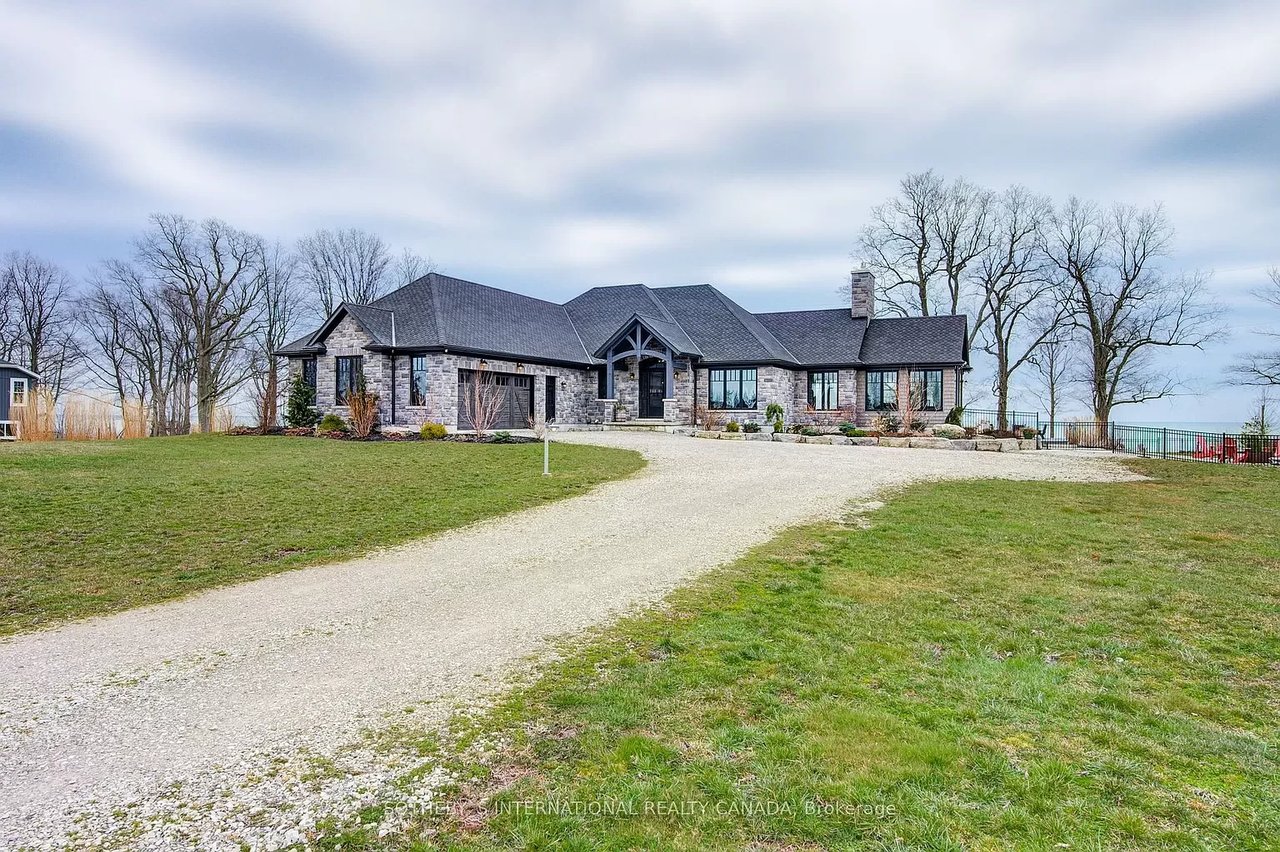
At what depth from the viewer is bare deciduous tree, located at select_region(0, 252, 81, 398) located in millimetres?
34531

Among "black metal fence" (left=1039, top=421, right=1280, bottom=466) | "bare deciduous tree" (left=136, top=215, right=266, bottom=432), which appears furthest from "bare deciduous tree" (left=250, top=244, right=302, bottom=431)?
"black metal fence" (left=1039, top=421, right=1280, bottom=466)

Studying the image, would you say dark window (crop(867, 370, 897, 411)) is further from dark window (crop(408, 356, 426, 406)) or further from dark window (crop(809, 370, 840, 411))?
dark window (crop(408, 356, 426, 406))

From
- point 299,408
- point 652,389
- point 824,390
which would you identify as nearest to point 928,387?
point 824,390

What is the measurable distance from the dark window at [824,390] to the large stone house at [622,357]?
0.15ft

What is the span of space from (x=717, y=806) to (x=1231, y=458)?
23734mm

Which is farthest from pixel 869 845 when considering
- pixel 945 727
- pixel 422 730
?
pixel 422 730

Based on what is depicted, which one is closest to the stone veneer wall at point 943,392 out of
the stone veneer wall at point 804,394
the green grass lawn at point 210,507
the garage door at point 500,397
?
the stone veneer wall at point 804,394

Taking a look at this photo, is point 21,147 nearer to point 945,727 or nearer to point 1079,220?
point 945,727

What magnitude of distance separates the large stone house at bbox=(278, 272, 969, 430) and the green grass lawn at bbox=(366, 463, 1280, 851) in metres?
19.4

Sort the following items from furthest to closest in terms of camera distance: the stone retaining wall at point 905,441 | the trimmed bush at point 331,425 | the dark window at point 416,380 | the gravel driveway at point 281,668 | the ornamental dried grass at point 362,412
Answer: the dark window at point 416,380 → the trimmed bush at point 331,425 → the ornamental dried grass at point 362,412 → the stone retaining wall at point 905,441 → the gravel driveway at point 281,668

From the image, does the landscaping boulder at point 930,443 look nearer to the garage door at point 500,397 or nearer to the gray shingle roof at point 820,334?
the gray shingle roof at point 820,334

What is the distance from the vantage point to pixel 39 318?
116 ft

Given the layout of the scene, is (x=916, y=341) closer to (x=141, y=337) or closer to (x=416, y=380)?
(x=416, y=380)

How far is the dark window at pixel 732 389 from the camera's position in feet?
91.1
